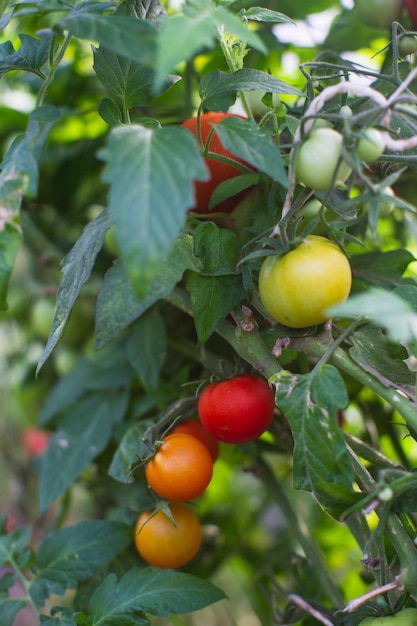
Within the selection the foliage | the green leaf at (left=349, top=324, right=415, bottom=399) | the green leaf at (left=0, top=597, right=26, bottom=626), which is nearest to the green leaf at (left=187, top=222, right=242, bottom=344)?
the foliage

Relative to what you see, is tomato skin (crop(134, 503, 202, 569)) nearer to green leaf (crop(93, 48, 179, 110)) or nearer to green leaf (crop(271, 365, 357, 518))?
green leaf (crop(271, 365, 357, 518))

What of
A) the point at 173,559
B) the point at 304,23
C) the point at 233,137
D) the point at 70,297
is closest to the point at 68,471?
the point at 173,559

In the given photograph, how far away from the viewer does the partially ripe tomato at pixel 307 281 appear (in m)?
0.44

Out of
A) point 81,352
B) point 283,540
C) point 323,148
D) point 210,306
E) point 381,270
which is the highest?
point 323,148

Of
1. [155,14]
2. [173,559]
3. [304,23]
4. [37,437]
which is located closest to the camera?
[155,14]

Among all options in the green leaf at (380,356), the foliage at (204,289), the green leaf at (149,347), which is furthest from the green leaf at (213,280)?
the green leaf at (149,347)

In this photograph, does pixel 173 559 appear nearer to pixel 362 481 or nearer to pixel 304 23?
pixel 362 481

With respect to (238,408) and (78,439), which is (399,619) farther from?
(78,439)

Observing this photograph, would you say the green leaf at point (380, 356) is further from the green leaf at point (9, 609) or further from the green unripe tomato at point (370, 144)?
the green leaf at point (9, 609)

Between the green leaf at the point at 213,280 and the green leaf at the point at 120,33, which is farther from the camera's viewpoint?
the green leaf at the point at 213,280

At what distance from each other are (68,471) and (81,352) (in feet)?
0.93

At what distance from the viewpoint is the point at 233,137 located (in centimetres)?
45

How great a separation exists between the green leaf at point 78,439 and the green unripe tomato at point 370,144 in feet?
1.75

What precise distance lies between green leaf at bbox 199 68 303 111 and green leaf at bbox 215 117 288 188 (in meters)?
0.05
